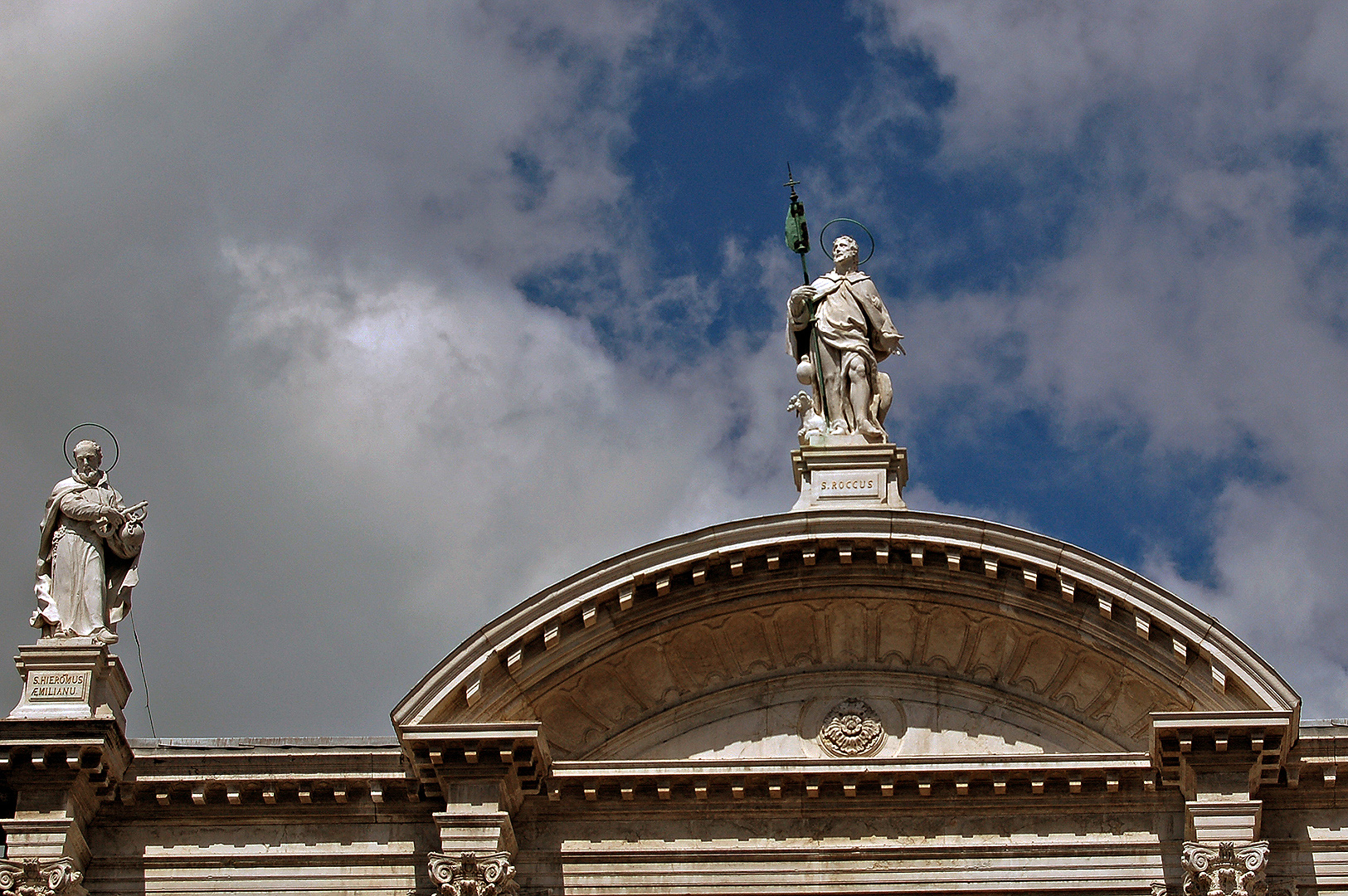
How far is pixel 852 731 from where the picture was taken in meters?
23.1

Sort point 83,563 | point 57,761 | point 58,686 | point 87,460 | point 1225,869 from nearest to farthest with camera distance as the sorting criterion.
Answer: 1. point 1225,869
2. point 57,761
3. point 58,686
4. point 83,563
5. point 87,460

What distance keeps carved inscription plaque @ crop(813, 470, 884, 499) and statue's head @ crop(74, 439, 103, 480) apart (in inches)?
299

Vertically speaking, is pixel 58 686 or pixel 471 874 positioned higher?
pixel 58 686

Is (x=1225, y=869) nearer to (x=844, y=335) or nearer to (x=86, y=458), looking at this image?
(x=844, y=335)

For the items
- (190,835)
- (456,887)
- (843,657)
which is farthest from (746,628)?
(190,835)

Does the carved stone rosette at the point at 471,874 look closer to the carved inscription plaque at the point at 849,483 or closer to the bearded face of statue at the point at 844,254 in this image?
the carved inscription plaque at the point at 849,483

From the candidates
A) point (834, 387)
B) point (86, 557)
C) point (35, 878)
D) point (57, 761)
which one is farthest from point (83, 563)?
point (834, 387)

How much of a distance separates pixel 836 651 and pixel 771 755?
4.36ft

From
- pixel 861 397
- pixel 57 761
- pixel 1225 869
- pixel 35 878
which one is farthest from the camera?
pixel 861 397

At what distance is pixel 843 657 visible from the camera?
23.6 metres

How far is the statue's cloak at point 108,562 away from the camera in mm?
22844

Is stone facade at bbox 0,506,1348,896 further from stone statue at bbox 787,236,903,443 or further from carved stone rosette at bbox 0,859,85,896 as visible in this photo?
stone statue at bbox 787,236,903,443

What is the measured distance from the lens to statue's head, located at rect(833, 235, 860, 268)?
25438 mm

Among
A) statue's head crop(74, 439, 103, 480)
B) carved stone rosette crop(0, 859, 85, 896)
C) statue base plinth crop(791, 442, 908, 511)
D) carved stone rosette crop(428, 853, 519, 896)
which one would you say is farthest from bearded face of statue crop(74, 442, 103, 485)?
statue base plinth crop(791, 442, 908, 511)
